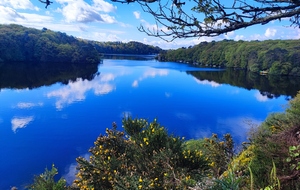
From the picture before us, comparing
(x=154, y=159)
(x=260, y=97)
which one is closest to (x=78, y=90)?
(x=260, y=97)

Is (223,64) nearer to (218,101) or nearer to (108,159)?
(218,101)

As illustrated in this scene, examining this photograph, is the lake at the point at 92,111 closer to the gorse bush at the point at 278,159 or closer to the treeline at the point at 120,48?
the gorse bush at the point at 278,159

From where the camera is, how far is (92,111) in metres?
34.8

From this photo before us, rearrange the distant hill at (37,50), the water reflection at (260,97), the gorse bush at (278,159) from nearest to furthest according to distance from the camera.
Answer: the gorse bush at (278,159), the water reflection at (260,97), the distant hill at (37,50)

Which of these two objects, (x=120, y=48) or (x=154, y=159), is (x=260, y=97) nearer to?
(x=154, y=159)

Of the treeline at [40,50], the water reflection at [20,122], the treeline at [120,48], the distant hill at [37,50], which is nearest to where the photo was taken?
the water reflection at [20,122]

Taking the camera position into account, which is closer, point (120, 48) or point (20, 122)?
point (20, 122)

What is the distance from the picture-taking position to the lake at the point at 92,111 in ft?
71.6

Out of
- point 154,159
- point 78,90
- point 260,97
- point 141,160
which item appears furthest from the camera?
point 78,90

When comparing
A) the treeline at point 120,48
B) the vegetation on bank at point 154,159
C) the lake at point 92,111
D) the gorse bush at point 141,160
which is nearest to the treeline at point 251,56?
the lake at point 92,111

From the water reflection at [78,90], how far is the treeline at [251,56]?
5169 centimetres

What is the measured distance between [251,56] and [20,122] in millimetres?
84950

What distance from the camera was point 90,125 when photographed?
1158 inches

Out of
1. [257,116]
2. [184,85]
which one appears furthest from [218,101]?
[184,85]
